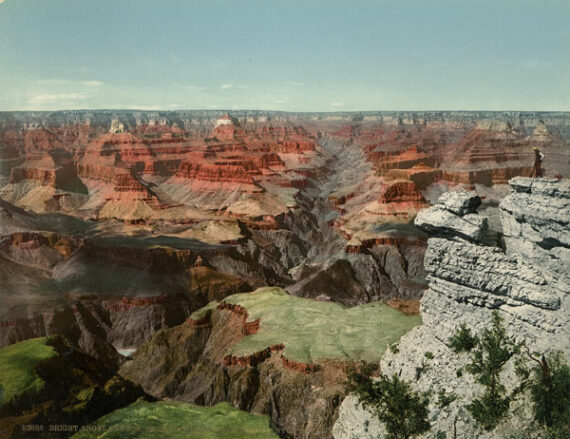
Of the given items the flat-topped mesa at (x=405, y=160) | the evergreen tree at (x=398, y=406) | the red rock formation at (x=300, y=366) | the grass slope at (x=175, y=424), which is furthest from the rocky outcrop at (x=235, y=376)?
the flat-topped mesa at (x=405, y=160)

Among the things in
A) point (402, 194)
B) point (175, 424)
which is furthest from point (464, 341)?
point (402, 194)

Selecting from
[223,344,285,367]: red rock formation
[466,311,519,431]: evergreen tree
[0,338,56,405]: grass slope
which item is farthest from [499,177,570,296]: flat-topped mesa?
[0,338,56,405]: grass slope

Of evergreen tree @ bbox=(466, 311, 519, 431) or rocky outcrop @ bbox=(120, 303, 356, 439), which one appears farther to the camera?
rocky outcrop @ bbox=(120, 303, 356, 439)

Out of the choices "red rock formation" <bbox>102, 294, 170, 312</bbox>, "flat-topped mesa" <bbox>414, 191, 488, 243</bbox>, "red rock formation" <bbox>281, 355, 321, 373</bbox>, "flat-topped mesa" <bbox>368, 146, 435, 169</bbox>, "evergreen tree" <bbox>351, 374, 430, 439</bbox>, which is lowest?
"red rock formation" <bbox>102, 294, 170, 312</bbox>

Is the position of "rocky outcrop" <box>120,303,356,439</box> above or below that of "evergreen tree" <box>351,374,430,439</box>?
below

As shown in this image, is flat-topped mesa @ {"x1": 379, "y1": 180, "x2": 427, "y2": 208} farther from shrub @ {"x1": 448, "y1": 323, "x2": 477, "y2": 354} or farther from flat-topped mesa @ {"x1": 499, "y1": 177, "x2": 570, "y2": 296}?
shrub @ {"x1": 448, "y1": 323, "x2": 477, "y2": 354}

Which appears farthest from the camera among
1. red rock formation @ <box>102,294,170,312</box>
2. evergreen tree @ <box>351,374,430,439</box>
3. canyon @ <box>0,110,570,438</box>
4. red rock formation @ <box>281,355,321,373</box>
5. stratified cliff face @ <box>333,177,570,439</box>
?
red rock formation @ <box>102,294,170,312</box>
